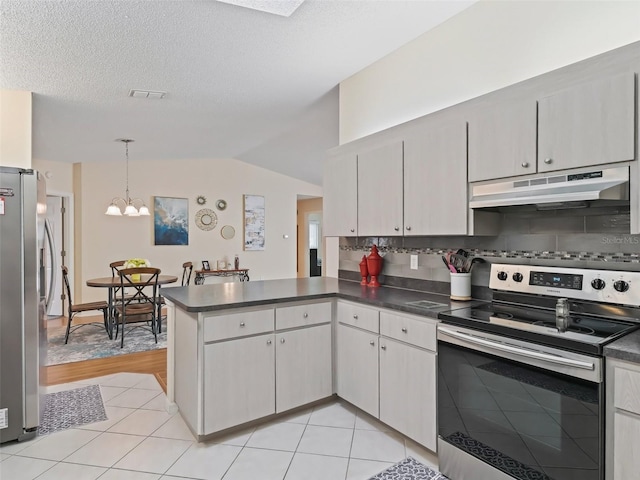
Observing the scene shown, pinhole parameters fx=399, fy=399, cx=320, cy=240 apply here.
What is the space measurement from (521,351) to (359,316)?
118 cm

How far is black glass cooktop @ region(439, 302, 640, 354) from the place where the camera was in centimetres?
153

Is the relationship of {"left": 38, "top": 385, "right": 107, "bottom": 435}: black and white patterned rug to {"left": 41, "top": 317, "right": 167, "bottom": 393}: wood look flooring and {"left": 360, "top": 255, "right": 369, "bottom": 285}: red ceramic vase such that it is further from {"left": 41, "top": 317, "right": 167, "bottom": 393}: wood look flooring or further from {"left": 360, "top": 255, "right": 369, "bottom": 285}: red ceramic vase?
{"left": 360, "top": 255, "right": 369, "bottom": 285}: red ceramic vase

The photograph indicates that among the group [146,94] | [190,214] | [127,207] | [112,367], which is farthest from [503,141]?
[190,214]

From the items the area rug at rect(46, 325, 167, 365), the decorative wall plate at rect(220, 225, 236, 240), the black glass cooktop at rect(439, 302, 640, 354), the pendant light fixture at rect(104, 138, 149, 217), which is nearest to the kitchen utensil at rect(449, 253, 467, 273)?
the black glass cooktop at rect(439, 302, 640, 354)

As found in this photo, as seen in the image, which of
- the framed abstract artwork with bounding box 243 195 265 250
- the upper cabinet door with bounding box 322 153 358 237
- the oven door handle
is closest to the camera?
the oven door handle

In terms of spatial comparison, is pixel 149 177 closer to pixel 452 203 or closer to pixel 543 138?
pixel 452 203

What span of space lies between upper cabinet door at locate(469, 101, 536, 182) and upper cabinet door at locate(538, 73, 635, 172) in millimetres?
61

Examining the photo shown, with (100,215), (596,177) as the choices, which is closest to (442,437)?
(596,177)

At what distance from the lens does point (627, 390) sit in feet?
4.54

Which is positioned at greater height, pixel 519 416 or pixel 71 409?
pixel 519 416

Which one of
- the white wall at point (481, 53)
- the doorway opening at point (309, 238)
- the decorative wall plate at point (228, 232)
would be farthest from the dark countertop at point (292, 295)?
the doorway opening at point (309, 238)

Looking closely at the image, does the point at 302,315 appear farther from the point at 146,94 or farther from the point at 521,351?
the point at 146,94

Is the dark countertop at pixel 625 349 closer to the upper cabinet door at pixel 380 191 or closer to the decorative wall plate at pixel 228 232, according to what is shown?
the upper cabinet door at pixel 380 191

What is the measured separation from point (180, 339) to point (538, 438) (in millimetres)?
2131
